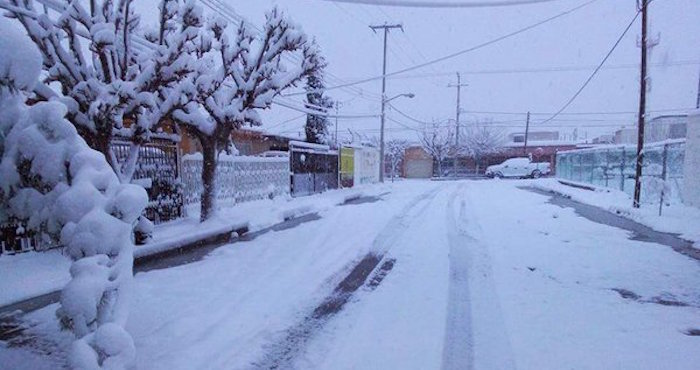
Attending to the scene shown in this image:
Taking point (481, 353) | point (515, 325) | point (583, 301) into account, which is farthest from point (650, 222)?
point (481, 353)

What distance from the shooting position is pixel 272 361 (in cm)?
351

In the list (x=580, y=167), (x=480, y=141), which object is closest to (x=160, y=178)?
(x=580, y=167)

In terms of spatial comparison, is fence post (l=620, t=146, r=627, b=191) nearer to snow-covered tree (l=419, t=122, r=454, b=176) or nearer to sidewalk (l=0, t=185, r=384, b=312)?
sidewalk (l=0, t=185, r=384, b=312)

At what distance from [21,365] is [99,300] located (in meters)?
1.57

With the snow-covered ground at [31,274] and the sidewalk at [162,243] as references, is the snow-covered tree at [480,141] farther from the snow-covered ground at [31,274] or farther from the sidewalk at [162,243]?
the snow-covered ground at [31,274]

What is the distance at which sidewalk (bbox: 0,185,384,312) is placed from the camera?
5656mm

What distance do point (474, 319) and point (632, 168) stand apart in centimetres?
1766

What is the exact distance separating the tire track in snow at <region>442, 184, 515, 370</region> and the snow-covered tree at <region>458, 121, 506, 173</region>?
169ft

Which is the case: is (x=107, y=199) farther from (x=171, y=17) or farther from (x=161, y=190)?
(x=161, y=190)

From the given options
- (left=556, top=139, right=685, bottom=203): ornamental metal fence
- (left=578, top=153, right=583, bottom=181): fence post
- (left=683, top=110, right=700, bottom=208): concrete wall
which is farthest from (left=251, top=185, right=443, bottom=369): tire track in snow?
(left=578, top=153, right=583, bottom=181): fence post

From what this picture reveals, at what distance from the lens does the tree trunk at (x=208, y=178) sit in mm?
10836

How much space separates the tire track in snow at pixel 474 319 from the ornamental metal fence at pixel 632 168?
31.6 feet

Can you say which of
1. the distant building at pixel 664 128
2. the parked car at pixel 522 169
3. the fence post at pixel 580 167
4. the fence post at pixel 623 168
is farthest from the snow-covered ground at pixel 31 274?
the distant building at pixel 664 128

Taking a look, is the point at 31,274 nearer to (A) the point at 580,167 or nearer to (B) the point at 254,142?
(B) the point at 254,142
